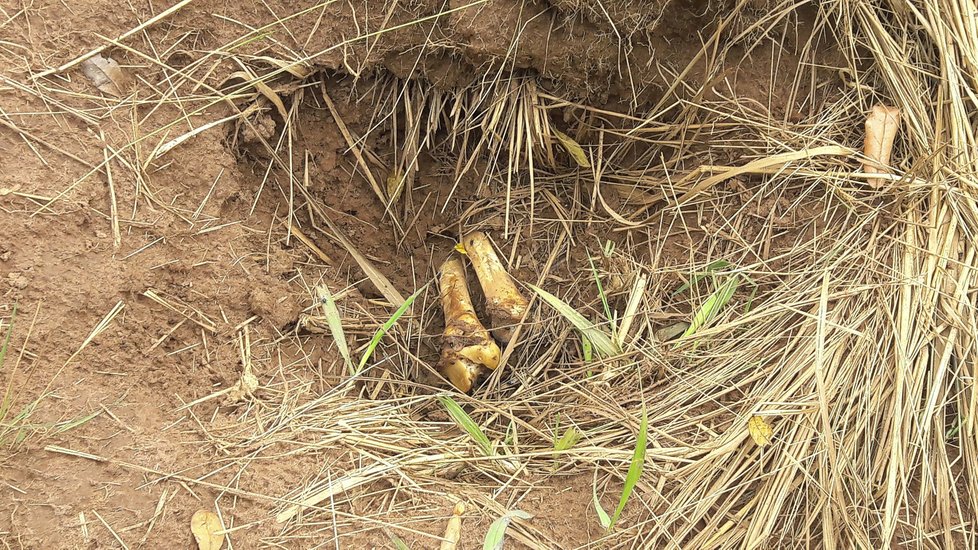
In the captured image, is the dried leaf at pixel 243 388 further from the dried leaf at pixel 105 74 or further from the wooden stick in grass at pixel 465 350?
the dried leaf at pixel 105 74

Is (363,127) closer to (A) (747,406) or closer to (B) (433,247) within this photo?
(B) (433,247)

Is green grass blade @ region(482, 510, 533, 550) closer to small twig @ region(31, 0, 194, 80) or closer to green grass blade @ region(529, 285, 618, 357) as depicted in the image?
green grass blade @ region(529, 285, 618, 357)

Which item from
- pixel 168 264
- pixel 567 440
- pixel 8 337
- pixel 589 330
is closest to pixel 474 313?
pixel 589 330

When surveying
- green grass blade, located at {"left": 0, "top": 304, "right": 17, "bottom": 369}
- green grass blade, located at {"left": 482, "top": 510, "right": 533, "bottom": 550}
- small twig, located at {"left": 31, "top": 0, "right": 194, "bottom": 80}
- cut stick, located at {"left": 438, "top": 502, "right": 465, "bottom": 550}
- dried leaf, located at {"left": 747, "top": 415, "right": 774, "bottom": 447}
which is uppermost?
small twig, located at {"left": 31, "top": 0, "right": 194, "bottom": 80}

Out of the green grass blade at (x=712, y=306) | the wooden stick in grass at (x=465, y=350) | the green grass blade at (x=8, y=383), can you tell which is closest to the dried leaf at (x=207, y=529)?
the green grass blade at (x=8, y=383)

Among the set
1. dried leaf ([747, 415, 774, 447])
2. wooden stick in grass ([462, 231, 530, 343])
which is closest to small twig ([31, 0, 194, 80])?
wooden stick in grass ([462, 231, 530, 343])

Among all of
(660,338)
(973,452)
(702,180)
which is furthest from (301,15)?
(973,452)
